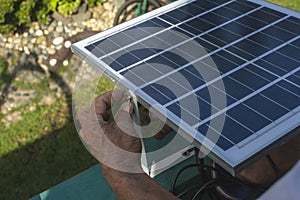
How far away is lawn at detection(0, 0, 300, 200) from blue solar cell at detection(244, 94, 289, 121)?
11.3 feet

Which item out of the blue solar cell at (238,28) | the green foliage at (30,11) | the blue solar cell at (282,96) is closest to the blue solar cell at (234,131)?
the blue solar cell at (282,96)

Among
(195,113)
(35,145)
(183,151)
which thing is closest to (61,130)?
(35,145)

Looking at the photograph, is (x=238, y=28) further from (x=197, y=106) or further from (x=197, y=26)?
(x=197, y=106)

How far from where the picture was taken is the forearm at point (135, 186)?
7.82ft

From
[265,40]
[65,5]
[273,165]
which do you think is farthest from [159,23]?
[65,5]

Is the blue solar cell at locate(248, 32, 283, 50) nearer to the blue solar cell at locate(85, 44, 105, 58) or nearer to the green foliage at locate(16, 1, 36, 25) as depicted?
the blue solar cell at locate(85, 44, 105, 58)

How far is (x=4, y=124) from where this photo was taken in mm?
6020

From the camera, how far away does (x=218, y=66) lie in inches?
108

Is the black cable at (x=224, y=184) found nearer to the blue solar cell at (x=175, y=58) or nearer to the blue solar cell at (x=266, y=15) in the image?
the blue solar cell at (x=175, y=58)

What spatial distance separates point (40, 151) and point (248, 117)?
12.8ft

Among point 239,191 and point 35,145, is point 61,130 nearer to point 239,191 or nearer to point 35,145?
point 35,145

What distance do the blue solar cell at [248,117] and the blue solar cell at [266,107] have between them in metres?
0.03

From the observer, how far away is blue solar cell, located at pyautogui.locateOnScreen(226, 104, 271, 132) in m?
2.27

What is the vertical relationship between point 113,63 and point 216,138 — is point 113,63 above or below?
below
